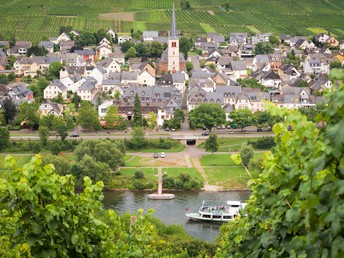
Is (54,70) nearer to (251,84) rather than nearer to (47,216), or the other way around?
(251,84)

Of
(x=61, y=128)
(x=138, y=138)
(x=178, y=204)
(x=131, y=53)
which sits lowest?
(x=178, y=204)

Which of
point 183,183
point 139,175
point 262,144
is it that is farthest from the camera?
point 262,144

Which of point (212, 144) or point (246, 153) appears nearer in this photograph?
point (246, 153)

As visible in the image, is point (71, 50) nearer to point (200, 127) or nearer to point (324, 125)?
point (200, 127)

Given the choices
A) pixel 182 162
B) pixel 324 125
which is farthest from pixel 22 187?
pixel 182 162

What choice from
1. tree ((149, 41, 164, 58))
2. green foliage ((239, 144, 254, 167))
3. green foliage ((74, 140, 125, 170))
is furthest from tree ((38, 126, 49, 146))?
tree ((149, 41, 164, 58))

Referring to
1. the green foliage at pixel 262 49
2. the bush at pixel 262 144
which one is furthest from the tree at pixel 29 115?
the green foliage at pixel 262 49

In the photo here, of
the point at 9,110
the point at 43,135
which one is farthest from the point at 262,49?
the point at 43,135
